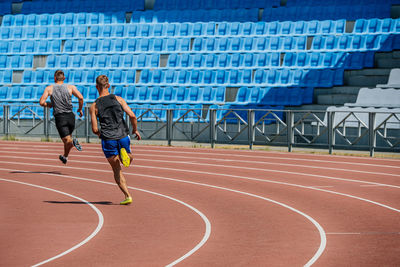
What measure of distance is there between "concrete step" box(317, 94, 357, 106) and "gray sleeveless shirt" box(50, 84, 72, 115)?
1241 centimetres

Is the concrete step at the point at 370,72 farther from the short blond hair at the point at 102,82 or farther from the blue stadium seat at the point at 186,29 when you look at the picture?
the short blond hair at the point at 102,82

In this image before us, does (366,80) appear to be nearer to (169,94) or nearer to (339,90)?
(339,90)

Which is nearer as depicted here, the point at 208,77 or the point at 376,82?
the point at 376,82

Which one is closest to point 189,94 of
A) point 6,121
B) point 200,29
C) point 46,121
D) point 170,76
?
point 170,76

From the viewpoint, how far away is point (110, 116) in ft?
29.2

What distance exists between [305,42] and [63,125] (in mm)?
15070

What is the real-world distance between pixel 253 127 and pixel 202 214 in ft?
38.8

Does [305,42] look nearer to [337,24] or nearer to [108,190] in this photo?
[337,24]

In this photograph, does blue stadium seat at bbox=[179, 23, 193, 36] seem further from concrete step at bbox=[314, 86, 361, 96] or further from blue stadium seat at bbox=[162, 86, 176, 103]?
concrete step at bbox=[314, 86, 361, 96]

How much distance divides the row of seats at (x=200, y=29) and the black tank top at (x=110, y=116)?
715 inches

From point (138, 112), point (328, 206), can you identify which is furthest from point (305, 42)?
point (328, 206)

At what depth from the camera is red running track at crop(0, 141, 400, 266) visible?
19.9 feet

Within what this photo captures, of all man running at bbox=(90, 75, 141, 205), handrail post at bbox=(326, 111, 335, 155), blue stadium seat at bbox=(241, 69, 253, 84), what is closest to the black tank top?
man running at bbox=(90, 75, 141, 205)

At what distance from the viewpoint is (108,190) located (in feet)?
35.4
